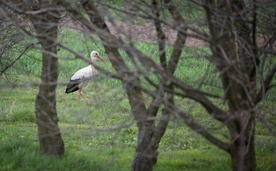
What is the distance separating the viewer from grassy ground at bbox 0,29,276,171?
6169 mm

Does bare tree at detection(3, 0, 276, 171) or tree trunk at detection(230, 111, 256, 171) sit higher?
bare tree at detection(3, 0, 276, 171)

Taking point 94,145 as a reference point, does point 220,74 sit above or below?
above

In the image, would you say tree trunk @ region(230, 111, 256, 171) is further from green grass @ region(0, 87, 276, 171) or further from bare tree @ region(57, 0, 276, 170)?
green grass @ region(0, 87, 276, 171)

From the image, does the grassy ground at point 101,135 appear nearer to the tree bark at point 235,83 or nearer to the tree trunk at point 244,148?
A: the tree bark at point 235,83

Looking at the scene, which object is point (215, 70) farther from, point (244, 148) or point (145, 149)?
point (145, 149)

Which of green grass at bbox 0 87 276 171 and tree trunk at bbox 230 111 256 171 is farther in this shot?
green grass at bbox 0 87 276 171

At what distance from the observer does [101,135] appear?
37.7ft

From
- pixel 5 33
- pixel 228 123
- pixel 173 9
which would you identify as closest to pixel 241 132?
pixel 228 123

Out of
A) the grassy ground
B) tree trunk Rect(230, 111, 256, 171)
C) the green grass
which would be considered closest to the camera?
tree trunk Rect(230, 111, 256, 171)

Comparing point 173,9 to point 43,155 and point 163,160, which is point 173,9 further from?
point 163,160

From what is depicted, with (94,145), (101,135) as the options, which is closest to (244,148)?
(94,145)

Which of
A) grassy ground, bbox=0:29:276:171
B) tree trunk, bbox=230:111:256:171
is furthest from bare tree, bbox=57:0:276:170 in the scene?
grassy ground, bbox=0:29:276:171

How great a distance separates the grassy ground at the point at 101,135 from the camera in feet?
20.2

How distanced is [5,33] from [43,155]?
1.87 meters
